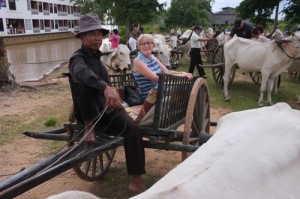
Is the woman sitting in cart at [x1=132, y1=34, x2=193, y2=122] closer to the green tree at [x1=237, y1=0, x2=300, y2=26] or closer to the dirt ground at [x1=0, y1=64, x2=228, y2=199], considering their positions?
the dirt ground at [x1=0, y1=64, x2=228, y2=199]

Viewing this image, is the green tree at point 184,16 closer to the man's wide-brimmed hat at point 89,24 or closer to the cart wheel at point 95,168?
the cart wheel at point 95,168

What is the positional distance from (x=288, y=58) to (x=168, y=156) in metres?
4.36

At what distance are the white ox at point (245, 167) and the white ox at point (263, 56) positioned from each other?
21.8 feet

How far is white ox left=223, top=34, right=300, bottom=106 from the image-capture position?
7.97m

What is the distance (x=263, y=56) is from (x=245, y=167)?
24.4ft

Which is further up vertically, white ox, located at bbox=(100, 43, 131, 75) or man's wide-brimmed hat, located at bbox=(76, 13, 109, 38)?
man's wide-brimmed hat, located at bbox=(76, 13, 109, 38)

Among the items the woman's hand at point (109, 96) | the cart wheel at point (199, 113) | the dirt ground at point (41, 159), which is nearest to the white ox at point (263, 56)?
the dirt ground at point (41, 159)

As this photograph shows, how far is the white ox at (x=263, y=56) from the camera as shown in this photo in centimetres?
797

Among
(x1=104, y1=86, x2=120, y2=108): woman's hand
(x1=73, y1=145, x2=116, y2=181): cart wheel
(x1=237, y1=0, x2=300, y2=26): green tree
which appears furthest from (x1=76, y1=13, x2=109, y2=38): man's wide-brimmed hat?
(x1=237, y1=0, x2=300, y2=26): green tree

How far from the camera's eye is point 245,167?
1447 mm

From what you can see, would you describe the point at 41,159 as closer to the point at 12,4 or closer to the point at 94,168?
the point at 94,168

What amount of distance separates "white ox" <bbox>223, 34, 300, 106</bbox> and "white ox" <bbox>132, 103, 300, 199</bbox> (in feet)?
21.8

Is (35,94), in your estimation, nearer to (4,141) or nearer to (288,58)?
(4,141)

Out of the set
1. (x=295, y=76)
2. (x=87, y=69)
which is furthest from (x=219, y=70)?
(x=87, y=69)
